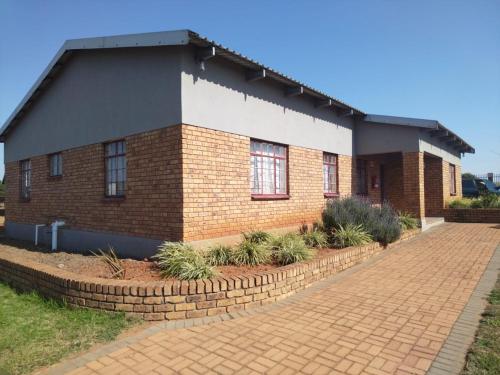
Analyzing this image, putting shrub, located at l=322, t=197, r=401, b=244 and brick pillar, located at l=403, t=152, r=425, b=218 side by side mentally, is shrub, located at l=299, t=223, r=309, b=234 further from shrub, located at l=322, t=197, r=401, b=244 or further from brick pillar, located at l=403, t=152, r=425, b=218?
brick pillar, located at l=403, t=152, r=425, b=218

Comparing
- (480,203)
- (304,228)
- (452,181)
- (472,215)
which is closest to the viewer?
(304,228)

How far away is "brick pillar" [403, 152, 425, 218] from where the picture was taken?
12.5 metres

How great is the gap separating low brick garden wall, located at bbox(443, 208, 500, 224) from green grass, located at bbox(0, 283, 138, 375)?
1514cm

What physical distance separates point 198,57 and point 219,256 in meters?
3.96

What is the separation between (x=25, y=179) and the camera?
42.1ft

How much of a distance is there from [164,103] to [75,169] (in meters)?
4.12

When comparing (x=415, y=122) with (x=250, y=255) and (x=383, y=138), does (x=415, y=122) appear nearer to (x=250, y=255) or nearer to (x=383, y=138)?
(x=383, y=138)

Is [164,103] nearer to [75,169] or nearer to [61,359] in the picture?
[75,169]

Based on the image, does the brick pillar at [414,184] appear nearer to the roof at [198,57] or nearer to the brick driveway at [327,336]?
the roof at [198,57]

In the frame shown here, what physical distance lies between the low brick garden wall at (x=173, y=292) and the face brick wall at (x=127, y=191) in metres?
1.99

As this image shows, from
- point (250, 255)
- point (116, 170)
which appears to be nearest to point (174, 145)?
point (116, 170)

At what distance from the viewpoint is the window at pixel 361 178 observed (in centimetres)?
1419

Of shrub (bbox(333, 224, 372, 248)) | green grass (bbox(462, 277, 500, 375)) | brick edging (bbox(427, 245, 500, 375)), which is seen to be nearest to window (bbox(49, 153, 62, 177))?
shrub (bbox(333, 224, 372, 248))

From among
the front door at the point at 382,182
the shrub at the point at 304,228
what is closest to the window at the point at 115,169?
the shrub at the point at 304,228
